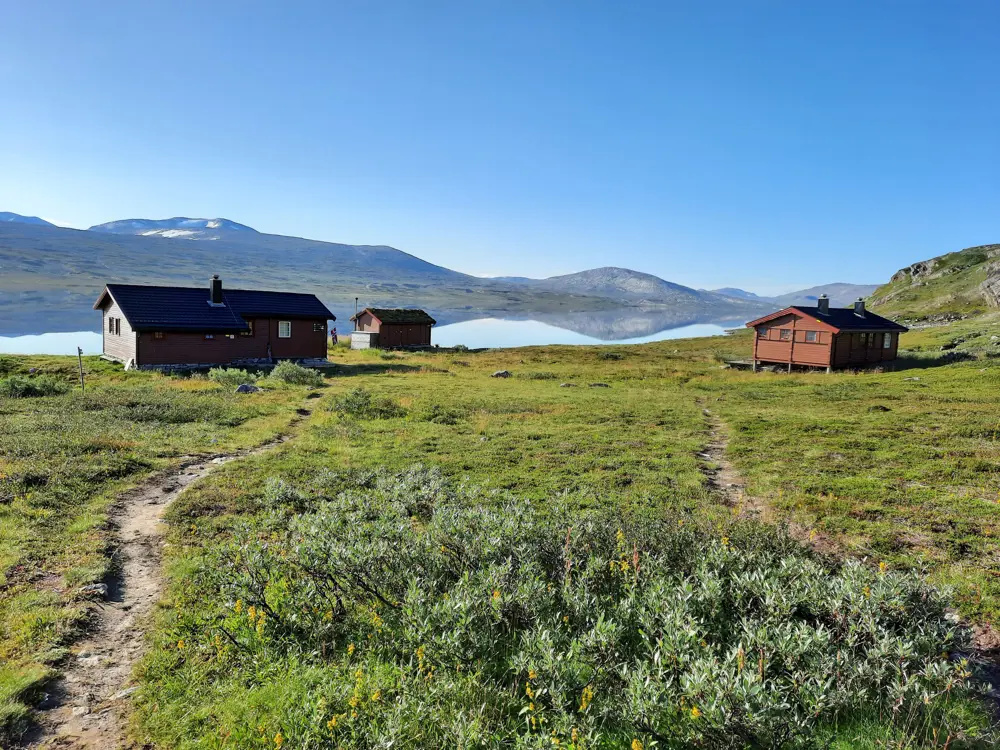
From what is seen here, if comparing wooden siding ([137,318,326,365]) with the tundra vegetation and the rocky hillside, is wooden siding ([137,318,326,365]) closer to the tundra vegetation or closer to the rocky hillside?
the tundra vegetation

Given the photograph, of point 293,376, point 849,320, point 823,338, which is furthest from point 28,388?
point 849,320

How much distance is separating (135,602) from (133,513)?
408 centimetres

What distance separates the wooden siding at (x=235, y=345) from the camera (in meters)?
35.4

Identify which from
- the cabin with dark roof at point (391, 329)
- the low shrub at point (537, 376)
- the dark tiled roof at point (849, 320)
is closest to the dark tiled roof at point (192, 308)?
Answer: the low shrub at point (537, 376)

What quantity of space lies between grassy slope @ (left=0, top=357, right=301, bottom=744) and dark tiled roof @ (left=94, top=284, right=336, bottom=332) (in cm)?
981

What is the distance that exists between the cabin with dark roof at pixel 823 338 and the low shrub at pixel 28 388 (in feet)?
139

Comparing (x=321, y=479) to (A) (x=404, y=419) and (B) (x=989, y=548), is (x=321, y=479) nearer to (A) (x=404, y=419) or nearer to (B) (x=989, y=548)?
(A) (x=404, y=419)

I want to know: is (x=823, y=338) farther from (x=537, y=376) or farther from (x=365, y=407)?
(x=365, y=407)

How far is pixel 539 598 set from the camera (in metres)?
6.05

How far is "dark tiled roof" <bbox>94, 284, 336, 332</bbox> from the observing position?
1396 inches

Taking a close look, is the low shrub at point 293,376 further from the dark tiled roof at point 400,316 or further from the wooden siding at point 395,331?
the dark tiled roof at point 400,316

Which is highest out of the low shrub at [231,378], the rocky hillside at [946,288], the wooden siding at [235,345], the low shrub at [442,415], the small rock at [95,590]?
the rocky hillside at [946,288]

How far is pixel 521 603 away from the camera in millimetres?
5828

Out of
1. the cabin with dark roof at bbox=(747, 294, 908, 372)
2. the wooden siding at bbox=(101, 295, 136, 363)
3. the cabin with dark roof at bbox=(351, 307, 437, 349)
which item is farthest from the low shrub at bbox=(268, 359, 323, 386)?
the cabin with dark roof at bbox=(747, 294, 908, 372)
